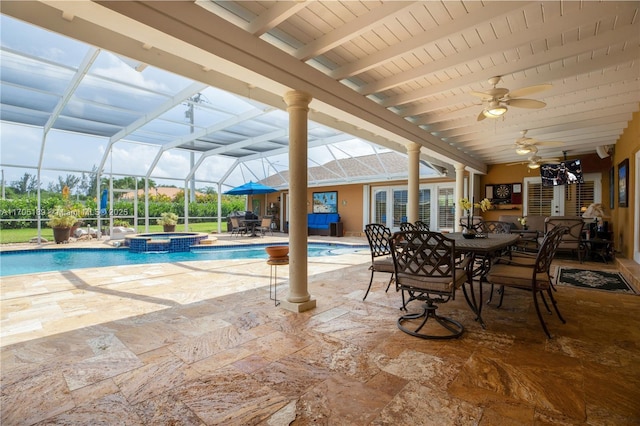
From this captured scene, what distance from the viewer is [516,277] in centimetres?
288

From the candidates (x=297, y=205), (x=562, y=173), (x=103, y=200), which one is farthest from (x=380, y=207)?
(x=103, y=200)

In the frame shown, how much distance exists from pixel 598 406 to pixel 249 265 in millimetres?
5493

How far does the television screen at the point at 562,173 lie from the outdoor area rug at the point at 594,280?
4.03 metres

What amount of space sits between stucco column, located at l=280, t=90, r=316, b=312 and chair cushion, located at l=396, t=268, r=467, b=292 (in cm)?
112

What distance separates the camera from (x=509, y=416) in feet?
5.39

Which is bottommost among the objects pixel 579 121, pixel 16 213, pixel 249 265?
pixel 249 265

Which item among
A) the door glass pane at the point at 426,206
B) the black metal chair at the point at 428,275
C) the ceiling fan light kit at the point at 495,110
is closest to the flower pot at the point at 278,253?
the black metal chair at the point at 428,275

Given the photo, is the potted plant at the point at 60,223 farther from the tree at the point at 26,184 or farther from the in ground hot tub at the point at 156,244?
the in ground hot tub at the point at 156,244

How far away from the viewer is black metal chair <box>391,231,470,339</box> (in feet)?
8.44

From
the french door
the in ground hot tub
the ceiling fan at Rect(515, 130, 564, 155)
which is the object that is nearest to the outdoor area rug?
the ceiling fan at Rect(515, 130, 564, 155)

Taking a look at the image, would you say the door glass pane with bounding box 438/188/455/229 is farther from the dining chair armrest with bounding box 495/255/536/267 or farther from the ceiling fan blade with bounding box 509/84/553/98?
the ceiling fan blade with bounding box 509/84/553/98

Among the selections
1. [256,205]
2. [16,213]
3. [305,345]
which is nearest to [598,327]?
[305,345]

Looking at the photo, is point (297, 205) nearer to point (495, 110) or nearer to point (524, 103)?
point (495, 110)

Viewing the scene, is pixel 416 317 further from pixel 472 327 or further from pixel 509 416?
pixel 509 416
